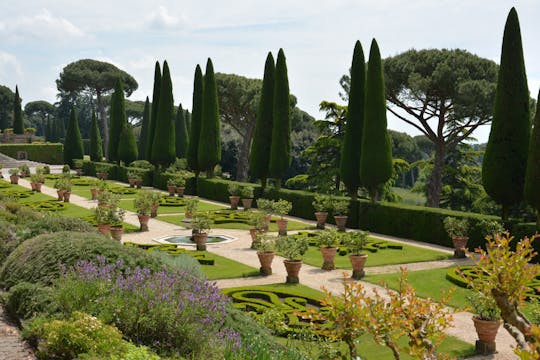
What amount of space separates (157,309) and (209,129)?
2704cm

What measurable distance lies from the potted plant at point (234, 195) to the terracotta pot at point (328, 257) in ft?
40.8

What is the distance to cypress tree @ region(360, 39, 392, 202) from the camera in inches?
877

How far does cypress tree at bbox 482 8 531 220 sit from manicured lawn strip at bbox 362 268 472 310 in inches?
175

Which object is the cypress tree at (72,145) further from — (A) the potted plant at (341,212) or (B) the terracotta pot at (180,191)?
(A) the potted plant at (341,212)

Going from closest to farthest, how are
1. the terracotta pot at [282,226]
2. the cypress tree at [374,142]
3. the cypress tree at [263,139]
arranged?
1. the terracotta pot at [282,226]
2. the cypress tree at [374,142]
3. the cypress tree at [263,139]

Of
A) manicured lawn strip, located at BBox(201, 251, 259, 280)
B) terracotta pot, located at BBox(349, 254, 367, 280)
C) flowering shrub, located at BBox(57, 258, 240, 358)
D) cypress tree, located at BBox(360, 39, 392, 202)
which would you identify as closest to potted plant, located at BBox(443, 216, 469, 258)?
terracotta pot, located at BBox(349, 254, 367, 280)

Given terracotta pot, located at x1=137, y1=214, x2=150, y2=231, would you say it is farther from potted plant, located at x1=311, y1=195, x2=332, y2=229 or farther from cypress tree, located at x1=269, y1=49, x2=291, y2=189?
cypress tree, located at x1=269, y1=49, x2=291, y2=189

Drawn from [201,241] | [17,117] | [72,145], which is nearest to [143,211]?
[201,241]

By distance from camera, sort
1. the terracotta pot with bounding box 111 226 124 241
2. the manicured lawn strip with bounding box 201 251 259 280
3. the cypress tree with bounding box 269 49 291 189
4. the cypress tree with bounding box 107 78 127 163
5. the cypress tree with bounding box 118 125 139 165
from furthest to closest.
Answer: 1. the cypress tree with bounding box 107 78 127 163
2. the cypress tree with bounding box 118 125 139 165
3. the cypress tree with bounding box 269 49 291 189
4. the terracotta pot with bounding box 111 226 124 241
5. the manicured lawn strip with bounding box 201 251 259 280

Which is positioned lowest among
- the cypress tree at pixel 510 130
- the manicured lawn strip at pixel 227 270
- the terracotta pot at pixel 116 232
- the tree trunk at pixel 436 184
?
the manicured lawn strip at pixel 227 270

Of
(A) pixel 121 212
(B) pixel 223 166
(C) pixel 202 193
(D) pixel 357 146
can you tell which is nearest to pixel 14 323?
(A) pixel 121 212

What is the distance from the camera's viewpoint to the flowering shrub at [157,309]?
21.4 feet

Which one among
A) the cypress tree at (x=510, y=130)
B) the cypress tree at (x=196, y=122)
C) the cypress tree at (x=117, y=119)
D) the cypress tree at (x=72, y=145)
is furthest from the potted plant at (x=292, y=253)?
the cypress tree at (x=72, y=145)

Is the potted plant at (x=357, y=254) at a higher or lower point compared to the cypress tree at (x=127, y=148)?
lower
